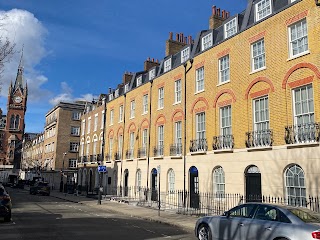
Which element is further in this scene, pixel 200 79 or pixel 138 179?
pixel 138 179

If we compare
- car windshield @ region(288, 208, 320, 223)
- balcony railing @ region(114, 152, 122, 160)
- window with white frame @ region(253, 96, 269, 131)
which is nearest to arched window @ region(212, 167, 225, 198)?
window with white frame @ region(253, 96, 269, 131)

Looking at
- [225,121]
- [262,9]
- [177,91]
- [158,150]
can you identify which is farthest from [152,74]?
[262,9]

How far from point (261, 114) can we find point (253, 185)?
401 centimetres

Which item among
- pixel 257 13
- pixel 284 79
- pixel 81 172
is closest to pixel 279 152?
pixel 284 79

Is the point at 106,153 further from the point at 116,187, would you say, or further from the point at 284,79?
the point at 284,79

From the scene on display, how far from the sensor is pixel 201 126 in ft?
74.3

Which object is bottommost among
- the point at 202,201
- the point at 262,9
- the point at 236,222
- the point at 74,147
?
the point at 202,201

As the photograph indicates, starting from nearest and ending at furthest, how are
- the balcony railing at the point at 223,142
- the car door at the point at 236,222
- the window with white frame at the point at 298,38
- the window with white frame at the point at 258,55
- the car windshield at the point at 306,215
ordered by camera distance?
1. the car windshield at the point at 306,215
2. the car door at the point at 236,222
3. the window with white frame at the point at 298,38
4. the window with white frame at the point at 258,55
5. the balcony railing at the point at 223,142

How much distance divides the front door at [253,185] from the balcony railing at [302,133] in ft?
9.40

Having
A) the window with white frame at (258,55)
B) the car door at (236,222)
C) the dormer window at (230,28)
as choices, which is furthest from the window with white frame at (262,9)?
the car door at (236,222)

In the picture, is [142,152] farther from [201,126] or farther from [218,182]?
[218,182]

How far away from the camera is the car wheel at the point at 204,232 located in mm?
10137

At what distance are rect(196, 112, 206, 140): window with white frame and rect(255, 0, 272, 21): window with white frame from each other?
737cm

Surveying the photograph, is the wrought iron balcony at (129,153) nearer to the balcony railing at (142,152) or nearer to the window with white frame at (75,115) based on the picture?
the balcony railing at (142,152)
